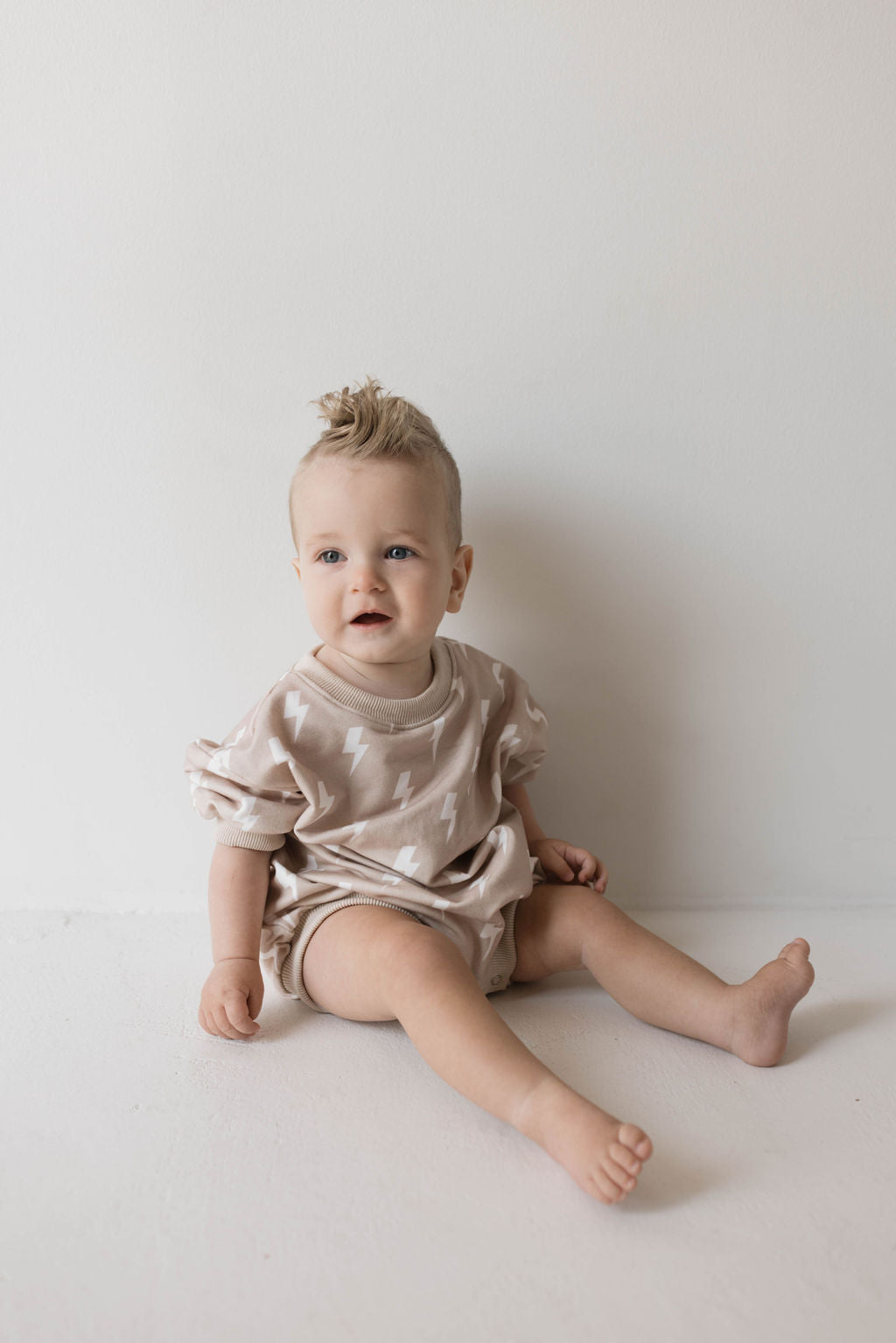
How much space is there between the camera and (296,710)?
0.99 m

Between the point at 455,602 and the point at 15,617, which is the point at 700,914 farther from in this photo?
the point at 15,617

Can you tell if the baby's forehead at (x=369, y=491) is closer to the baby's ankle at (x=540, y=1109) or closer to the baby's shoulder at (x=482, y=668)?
the baby's shoulder at (x=482, y=668)

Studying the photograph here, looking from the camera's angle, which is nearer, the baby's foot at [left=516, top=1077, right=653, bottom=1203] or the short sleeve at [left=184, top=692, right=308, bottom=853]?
the baby's foot at [left=516, top=1077, right=653, bottom=1203]

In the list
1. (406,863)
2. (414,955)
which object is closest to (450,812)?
(406,863)

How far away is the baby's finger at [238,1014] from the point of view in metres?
0.92

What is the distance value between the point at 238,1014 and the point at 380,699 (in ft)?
1.07

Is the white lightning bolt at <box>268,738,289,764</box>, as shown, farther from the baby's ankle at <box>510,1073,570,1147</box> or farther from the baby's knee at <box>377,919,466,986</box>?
the baby's ankle at <box>510,1073,570,1147</box>

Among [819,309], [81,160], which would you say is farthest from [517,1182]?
[81,160]

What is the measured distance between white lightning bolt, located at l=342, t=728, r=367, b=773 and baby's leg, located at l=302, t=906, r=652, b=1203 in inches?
5.9

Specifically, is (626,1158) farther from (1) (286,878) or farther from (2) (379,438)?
(2) (379,438)

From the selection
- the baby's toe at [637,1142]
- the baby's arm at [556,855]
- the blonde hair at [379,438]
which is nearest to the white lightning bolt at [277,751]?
the blonde hair at [379,438]

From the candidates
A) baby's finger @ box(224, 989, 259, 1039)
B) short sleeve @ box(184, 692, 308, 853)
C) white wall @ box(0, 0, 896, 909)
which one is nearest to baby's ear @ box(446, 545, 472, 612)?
white wall @ box(0, 0, 896, 909)

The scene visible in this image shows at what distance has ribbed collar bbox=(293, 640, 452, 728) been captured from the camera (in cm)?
100

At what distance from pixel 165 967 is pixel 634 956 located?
51 cm
